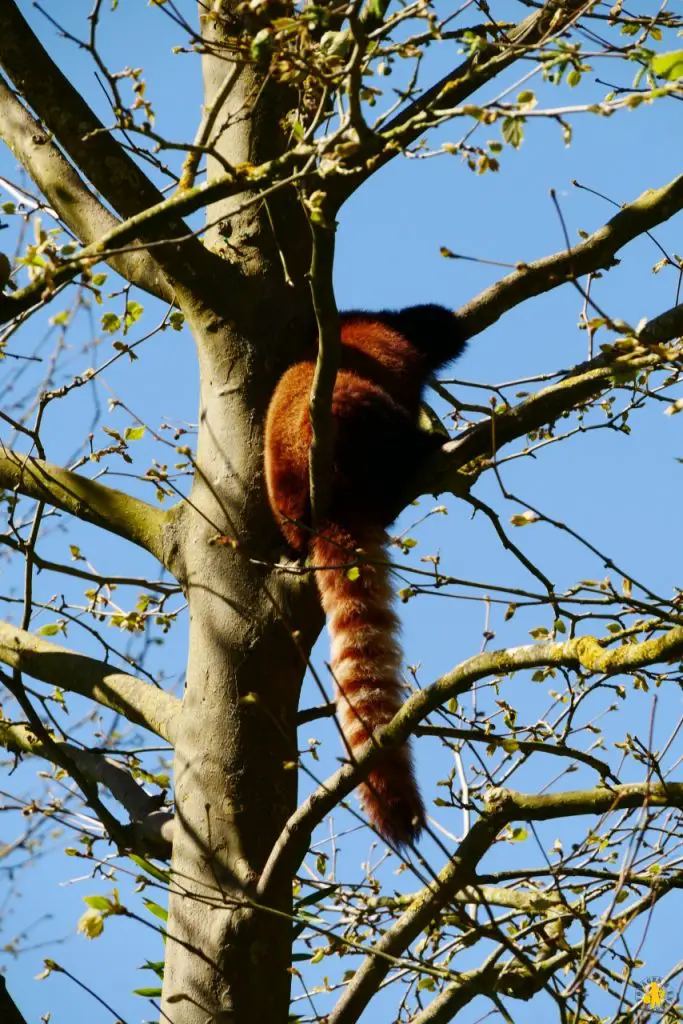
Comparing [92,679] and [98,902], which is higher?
[92,679]

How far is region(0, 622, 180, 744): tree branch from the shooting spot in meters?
3.48

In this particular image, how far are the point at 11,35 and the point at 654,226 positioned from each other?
230cm

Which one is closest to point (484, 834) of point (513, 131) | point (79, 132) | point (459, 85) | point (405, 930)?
point (405, 930)

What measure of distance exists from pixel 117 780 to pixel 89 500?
93cm

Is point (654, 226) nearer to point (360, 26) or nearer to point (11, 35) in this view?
point (360, 26)

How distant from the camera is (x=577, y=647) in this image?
2.40 meters

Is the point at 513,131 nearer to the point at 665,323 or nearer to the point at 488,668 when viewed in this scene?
the point at 665,323

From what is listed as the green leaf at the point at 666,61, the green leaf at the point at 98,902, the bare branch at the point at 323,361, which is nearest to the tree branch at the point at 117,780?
the green leaf at the point at 98,902

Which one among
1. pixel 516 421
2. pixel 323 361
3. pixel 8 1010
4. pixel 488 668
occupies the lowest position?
pixel 8 1010

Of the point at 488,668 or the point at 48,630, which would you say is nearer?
the point at 488,668

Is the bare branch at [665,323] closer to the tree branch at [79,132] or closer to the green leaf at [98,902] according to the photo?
the tree branch at [79,132]

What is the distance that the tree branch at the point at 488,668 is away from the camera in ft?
7.50

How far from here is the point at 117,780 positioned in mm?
3570

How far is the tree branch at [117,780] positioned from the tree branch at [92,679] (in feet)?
0.61
